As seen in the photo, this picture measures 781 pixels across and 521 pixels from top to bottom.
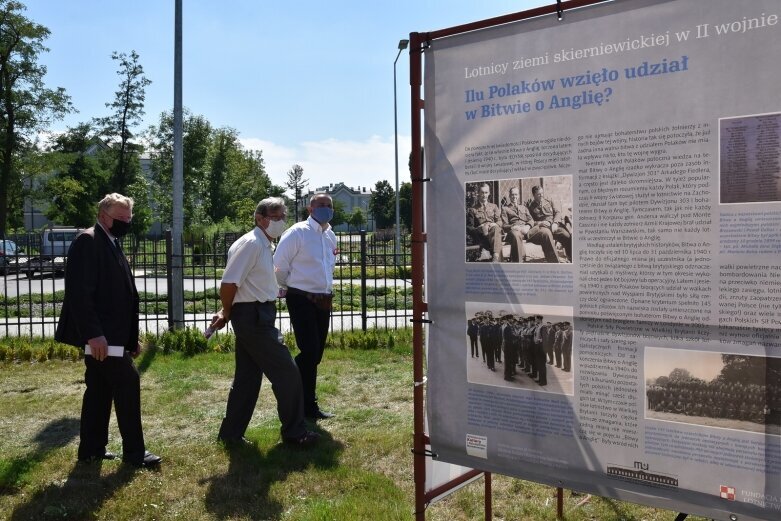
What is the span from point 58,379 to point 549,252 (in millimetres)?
7060

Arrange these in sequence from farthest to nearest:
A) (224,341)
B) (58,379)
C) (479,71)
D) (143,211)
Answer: (143,211) → (224,341) → (58,379) → (479,71)

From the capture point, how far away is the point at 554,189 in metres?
2.80

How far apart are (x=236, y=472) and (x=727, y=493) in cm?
338

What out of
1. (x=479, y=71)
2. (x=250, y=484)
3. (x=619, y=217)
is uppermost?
(x=479, y=71)

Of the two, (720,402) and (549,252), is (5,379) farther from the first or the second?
(720,402)

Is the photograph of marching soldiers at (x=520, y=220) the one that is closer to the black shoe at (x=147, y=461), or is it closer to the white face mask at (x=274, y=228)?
the white face mask at (x=274, y=228)

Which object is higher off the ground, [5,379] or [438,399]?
[438,399]

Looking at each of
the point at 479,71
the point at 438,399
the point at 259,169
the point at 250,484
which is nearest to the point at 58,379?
the point at 250,484

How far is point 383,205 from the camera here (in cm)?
8150

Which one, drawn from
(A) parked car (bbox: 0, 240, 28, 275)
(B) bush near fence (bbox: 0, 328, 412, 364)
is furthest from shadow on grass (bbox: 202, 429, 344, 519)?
(A) parked car (bbox: 0, 240, 28, 275)

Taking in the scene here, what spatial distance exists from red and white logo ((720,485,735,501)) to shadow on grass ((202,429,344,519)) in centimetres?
259

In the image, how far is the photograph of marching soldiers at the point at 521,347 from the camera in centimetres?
284

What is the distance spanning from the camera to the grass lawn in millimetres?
4199

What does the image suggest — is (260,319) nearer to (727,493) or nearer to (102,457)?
(102,457)
